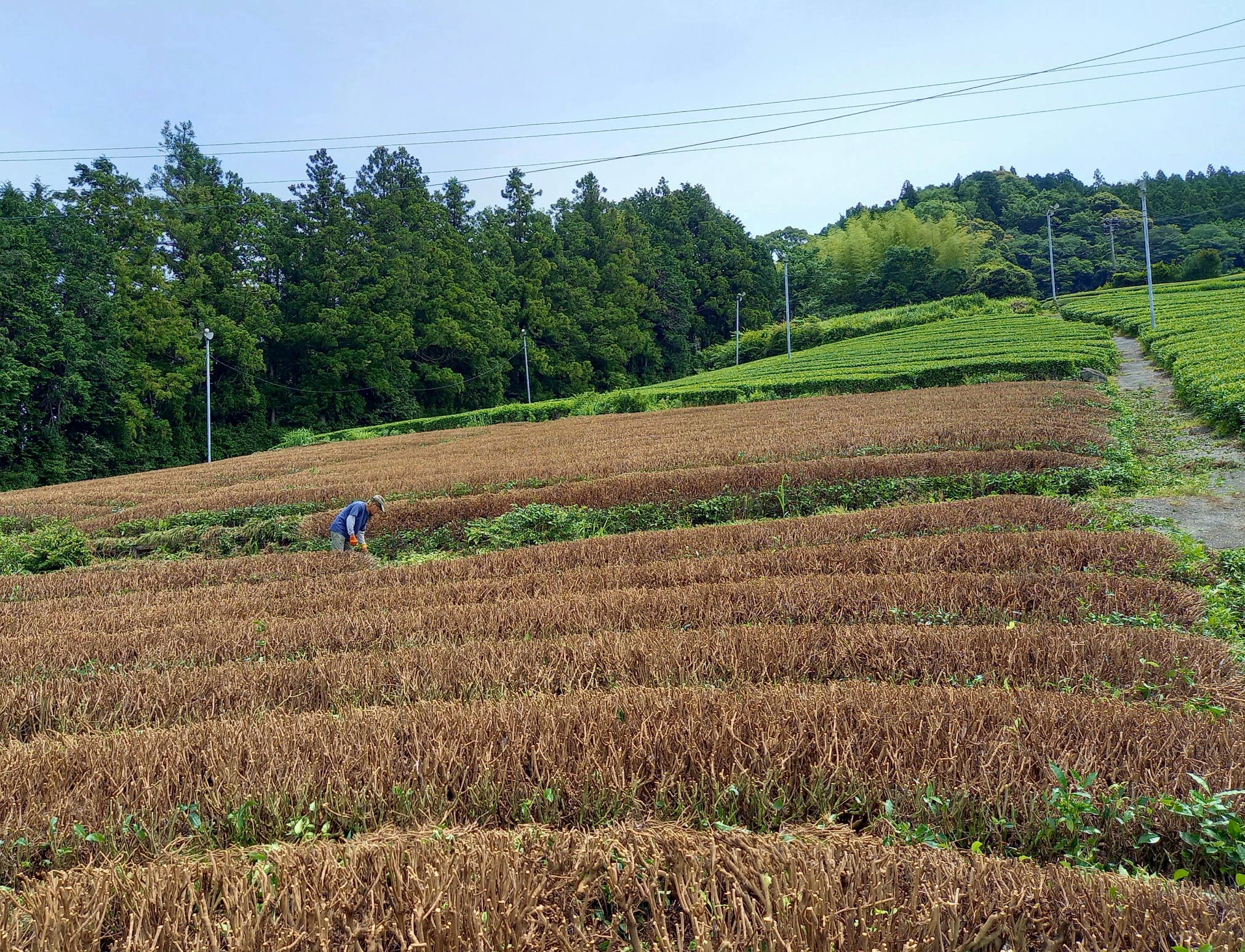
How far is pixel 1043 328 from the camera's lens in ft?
129

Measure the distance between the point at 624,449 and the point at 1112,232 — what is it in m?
80.8

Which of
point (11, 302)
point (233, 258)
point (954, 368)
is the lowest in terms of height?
point (954, 368)

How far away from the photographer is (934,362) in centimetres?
3167

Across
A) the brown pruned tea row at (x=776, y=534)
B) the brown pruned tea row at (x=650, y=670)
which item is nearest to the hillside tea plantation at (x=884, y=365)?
the brown pruned tea row at (x=776, y=534)

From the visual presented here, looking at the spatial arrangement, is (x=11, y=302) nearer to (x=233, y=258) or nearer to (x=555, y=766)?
(x=233, y=258)

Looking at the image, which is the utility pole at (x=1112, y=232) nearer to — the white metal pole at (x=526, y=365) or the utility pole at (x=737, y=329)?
the utility pole at (x=737, y=329)

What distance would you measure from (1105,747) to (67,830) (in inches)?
156

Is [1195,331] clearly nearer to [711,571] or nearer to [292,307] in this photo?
[711,571]

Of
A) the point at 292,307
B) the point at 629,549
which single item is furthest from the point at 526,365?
the point at 629,549

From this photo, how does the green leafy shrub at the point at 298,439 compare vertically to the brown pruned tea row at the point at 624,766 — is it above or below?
above

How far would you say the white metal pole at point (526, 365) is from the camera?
55.8 metres

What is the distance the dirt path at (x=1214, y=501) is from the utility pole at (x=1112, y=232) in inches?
2909

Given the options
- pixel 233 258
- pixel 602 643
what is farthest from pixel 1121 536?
pixel 233 258

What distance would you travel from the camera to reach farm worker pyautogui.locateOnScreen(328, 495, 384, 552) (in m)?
10.3
